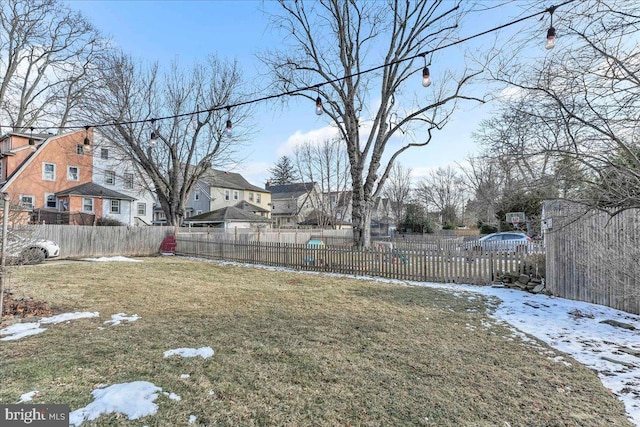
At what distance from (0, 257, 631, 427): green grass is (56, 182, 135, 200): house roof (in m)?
21.8

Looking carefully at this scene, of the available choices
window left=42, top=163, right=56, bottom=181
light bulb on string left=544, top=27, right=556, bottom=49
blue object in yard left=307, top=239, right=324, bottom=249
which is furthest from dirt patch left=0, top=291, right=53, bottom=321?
window left=42, top=163, right=56, bottom=181

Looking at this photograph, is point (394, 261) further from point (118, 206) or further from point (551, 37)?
point (118, 206)

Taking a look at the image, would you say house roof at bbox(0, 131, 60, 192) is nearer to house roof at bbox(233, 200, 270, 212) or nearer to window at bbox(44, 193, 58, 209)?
window at bbox(44, 193, 58, 209)

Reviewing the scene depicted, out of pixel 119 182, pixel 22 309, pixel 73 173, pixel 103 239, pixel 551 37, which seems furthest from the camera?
pixel 119 182

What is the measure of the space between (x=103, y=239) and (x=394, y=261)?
A: 14.9 meters

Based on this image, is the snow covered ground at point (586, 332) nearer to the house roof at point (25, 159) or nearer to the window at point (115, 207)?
the window at point (115, 207)

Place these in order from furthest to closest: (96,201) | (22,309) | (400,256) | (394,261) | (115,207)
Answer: (115,207), (96,201), (394,261), (400,256), (22,309)

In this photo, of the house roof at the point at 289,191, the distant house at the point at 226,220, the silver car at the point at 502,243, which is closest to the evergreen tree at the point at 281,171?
the house roof at the point at 289,191

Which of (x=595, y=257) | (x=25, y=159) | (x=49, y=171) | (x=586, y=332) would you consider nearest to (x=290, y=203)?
(x=49, y=171)

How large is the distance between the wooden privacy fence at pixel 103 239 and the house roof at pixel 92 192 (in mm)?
10681

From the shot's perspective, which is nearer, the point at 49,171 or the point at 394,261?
the point at 394,261

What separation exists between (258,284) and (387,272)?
4.18 metres

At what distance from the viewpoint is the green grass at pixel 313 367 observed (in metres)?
2.69

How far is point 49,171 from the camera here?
80.7ft
